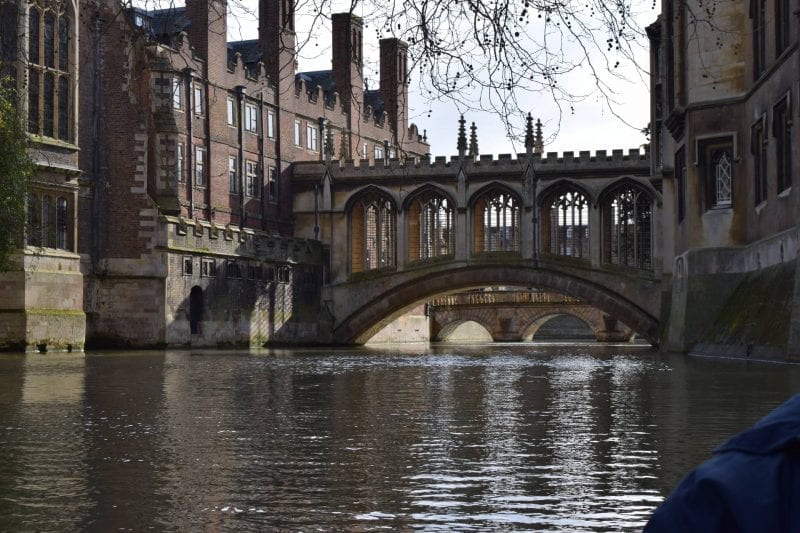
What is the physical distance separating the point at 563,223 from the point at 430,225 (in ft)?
16.7

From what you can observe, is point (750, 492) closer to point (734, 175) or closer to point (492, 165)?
point (734, 175)

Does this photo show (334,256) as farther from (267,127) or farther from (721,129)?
(721,129)

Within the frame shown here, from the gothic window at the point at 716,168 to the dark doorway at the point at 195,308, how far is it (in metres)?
19.0

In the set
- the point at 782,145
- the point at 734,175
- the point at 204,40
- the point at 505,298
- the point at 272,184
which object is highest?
the point at 204,40

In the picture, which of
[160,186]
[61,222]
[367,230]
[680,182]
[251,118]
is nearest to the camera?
[680,182]

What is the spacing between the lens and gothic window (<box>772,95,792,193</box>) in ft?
70.2

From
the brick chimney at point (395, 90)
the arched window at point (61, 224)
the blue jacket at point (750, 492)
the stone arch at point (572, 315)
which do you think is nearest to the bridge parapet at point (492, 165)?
the arched window at point (61, 224)

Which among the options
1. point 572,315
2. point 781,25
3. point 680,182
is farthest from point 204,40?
point 572,315

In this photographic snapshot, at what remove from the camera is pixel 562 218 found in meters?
47.1

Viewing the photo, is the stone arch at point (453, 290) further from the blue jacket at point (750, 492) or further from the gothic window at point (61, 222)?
the blue jacket at point (750, 492)

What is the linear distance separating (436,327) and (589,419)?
56.4 meters

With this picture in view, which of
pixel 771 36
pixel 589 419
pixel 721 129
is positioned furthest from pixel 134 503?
pixel 721 129

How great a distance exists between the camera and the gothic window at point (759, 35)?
78.1ft

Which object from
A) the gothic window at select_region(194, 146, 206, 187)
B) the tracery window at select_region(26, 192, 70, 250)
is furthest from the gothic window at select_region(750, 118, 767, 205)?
the gothic window at select_region(194, 146, 206, 187)
